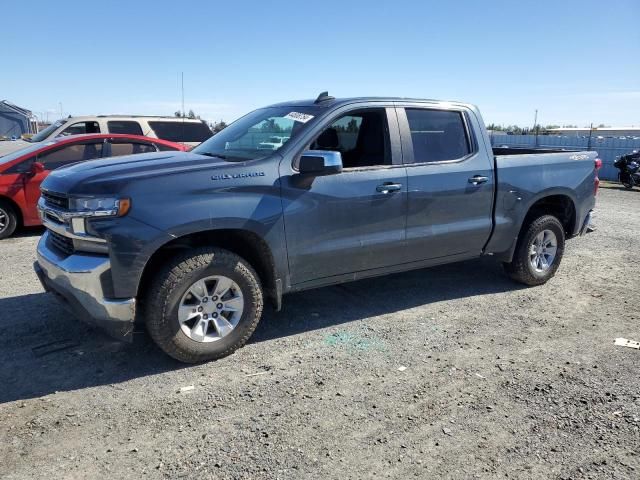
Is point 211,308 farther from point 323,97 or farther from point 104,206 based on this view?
point 323,97

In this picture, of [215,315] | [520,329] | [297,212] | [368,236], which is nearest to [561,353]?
[520,329]

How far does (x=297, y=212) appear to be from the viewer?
398 cm

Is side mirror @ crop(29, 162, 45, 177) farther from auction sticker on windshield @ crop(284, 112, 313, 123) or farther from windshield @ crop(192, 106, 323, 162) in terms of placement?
auction sticker on windshield @ crop(284, 112, 313, 123)

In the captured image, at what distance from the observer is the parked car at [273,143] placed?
4129 millimetres

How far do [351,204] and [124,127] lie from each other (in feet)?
29.6

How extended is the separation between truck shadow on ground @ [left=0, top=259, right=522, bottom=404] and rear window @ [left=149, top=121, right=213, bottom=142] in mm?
7523

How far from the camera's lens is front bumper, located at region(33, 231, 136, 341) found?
3.38 m

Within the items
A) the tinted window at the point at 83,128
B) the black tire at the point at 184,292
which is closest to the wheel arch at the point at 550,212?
the black tire at the point at 184,292

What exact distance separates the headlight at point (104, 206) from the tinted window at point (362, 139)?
182 centimetres

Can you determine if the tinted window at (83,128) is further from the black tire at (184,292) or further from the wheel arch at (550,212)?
the wheel arch at (550,212)

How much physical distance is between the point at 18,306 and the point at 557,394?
4706 millimetres

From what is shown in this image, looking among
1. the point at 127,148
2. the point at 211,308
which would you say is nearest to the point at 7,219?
the point at 127,148

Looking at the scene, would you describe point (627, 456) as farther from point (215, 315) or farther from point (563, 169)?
point (563, 169)

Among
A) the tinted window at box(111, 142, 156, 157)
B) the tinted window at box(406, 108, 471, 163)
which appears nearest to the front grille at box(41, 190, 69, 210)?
the tinted window at box(406, 108, 471, 163)
